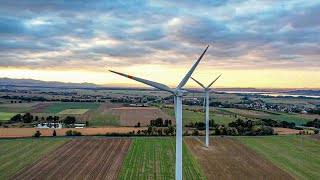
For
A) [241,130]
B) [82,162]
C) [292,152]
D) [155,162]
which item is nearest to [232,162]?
[155,162]

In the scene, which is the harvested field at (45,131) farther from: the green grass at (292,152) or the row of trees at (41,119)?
the green grass at (292,152)

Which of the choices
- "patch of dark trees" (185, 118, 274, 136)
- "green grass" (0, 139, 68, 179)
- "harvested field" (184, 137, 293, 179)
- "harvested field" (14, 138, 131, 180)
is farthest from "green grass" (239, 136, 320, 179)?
"green grass" (0, 139, 68, 179)

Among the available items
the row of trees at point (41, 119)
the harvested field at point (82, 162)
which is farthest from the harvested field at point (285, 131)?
the row of trees at point (41, 119)

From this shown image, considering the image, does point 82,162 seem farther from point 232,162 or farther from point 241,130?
point 241,130

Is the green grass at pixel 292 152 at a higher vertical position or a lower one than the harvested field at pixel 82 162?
lower

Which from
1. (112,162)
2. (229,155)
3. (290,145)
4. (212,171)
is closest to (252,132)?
(290,145)

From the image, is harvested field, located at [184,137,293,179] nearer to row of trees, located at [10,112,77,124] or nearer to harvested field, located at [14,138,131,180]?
harvested field, located at [14,138,131,180]

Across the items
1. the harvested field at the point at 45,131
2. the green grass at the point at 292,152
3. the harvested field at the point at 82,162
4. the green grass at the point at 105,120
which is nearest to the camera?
the harvested field at the point at 82,162
